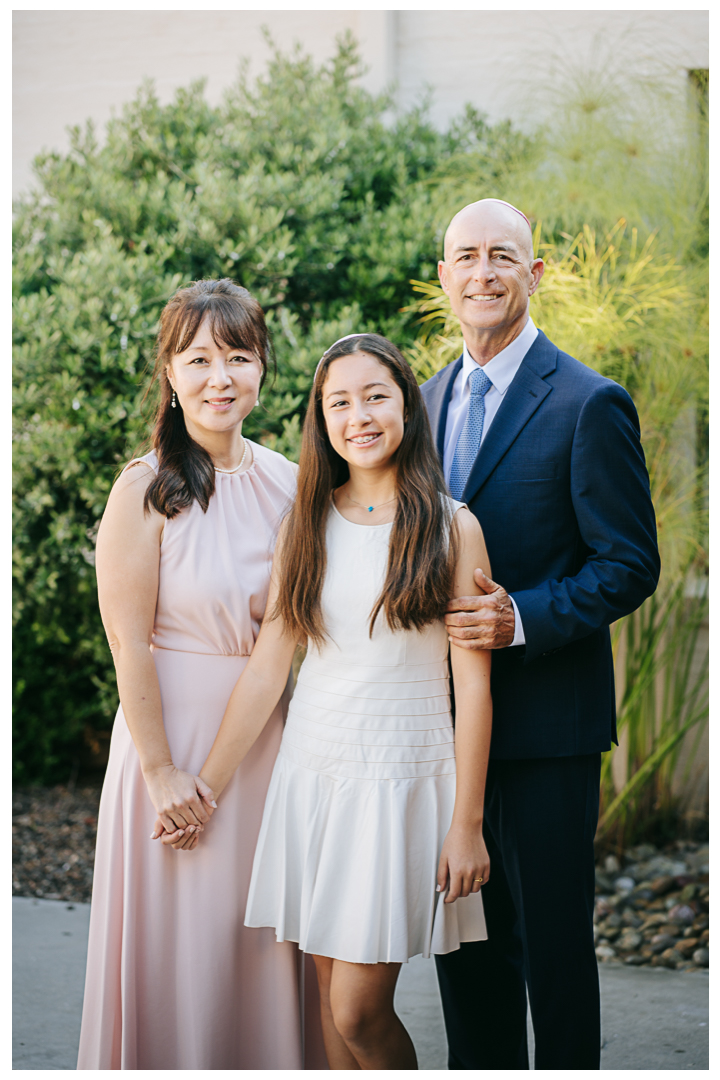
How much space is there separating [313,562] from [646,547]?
2.42 feet

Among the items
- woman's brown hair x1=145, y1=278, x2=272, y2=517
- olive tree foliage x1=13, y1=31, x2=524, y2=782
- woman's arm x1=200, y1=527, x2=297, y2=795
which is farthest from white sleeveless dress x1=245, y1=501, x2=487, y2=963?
olive tree foliage x1=13, y1=31, x2=524, y2=782

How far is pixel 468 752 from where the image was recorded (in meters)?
1.73

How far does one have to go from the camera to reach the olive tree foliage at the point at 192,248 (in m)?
3.40

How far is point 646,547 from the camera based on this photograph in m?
1.89

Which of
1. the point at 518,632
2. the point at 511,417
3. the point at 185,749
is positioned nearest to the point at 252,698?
the point at 185,749

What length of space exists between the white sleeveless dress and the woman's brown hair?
1.27 feet

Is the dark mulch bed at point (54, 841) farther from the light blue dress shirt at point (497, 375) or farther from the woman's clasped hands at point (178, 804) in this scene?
the light blue dress shirt at point (497, 375)

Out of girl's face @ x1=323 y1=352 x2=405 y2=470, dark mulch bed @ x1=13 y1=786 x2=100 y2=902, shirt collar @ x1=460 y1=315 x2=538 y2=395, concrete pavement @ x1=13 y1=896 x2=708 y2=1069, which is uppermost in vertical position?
shirt collar @ x1=460 y1=315 x2=538 y2=395

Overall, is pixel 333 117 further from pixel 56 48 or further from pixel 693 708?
pixel 693 708

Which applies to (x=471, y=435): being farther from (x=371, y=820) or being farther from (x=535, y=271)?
(x=371, y=820)

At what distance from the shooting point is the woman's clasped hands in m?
1.86

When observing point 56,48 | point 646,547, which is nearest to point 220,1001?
point 646,547

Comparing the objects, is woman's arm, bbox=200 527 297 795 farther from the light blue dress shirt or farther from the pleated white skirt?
the light blue dress shirt

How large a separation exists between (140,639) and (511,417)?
3.18 feet
